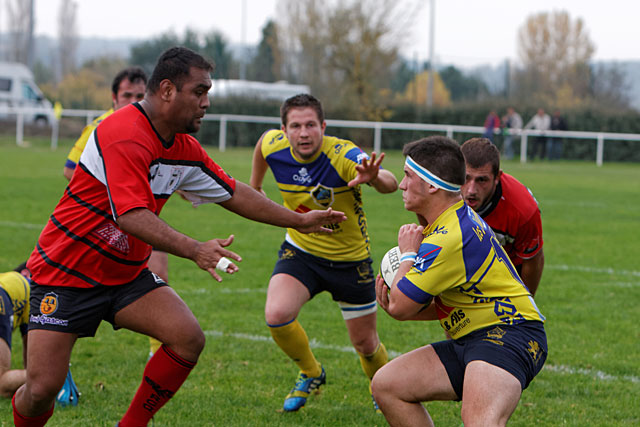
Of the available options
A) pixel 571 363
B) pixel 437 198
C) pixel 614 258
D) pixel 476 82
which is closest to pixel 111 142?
pixel 437 198

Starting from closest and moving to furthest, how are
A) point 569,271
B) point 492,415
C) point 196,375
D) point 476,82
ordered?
point 492,415 → point 196,375 → point 569,271 → point 476,82

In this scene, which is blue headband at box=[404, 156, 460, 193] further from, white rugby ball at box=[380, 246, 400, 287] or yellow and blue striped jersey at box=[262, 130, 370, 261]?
yellow and blue striped jersey at box=[262, 130, 370, 261]

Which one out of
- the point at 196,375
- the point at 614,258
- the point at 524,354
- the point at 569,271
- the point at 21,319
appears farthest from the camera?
the point at 614,258

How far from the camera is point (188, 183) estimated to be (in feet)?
14.8

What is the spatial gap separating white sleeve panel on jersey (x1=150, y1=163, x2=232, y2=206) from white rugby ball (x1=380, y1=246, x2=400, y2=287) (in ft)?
3.71

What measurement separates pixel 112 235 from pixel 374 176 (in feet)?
6.20

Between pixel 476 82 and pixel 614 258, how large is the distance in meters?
57.0

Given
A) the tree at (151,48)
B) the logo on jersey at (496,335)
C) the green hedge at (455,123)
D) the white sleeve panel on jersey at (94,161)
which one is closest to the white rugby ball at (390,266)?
the logo on jersey at (496,335)

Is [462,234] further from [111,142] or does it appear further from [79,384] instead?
[79,384]

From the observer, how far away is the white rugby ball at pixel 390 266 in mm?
3992

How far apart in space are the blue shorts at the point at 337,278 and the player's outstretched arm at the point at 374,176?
2.25 ft

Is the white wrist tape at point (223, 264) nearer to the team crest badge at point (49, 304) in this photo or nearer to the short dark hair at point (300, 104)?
the team crest badge at point (49, 304)

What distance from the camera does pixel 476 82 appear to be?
65.8 m

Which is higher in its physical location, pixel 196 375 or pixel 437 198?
pixel 437 198
